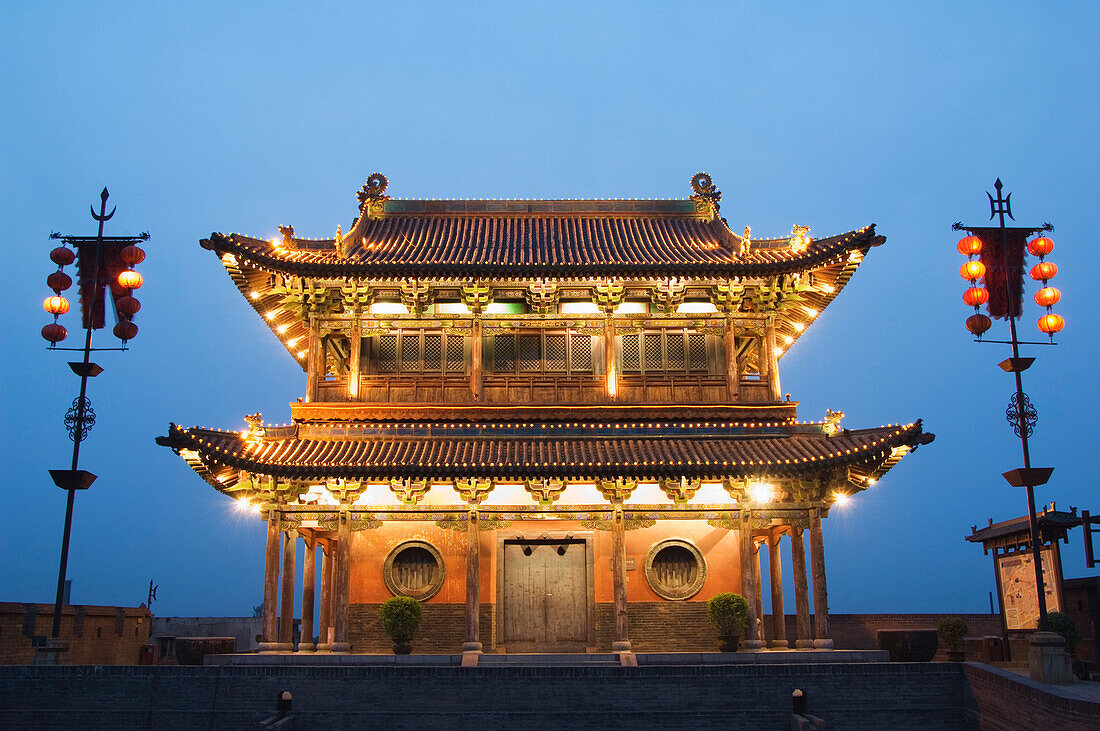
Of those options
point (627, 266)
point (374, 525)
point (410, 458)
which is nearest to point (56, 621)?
point (374, 525)

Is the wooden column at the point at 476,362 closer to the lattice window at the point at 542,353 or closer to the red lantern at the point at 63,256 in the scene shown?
the lattice window at the point at 542,353

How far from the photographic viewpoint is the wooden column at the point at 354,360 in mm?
21016

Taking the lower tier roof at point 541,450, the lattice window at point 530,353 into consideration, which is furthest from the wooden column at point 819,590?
the lattice window at point 530,353

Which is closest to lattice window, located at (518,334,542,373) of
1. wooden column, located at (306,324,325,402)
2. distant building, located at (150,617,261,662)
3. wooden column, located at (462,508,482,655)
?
wooden column, located at (462,508,482,655)

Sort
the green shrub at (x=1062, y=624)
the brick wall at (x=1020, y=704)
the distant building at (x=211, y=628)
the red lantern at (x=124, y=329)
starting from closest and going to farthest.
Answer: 1. the brick wall at (x=1020, y=704)
2. the green shrub at (x=1062, y=624)
3. the red lantern at (x=124, y=329)
4. the distant building at (x=211, y=628)

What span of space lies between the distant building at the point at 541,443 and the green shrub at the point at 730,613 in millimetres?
280

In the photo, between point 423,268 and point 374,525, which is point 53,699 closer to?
point 374,525

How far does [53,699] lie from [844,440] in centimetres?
1642

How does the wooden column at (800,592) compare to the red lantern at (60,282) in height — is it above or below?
below

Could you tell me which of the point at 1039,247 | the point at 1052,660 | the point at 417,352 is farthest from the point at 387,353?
the point at 1052,660

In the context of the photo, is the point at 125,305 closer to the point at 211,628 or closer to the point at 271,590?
the point at 271,590

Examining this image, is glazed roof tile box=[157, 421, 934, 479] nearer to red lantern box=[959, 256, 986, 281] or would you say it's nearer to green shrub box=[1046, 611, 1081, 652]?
red lantern box=[959, 256, 986, 281]

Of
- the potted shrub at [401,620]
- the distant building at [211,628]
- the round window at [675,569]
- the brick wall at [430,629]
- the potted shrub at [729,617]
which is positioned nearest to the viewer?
the potted shrub at [401,620]

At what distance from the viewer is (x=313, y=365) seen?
2108 centimetres
